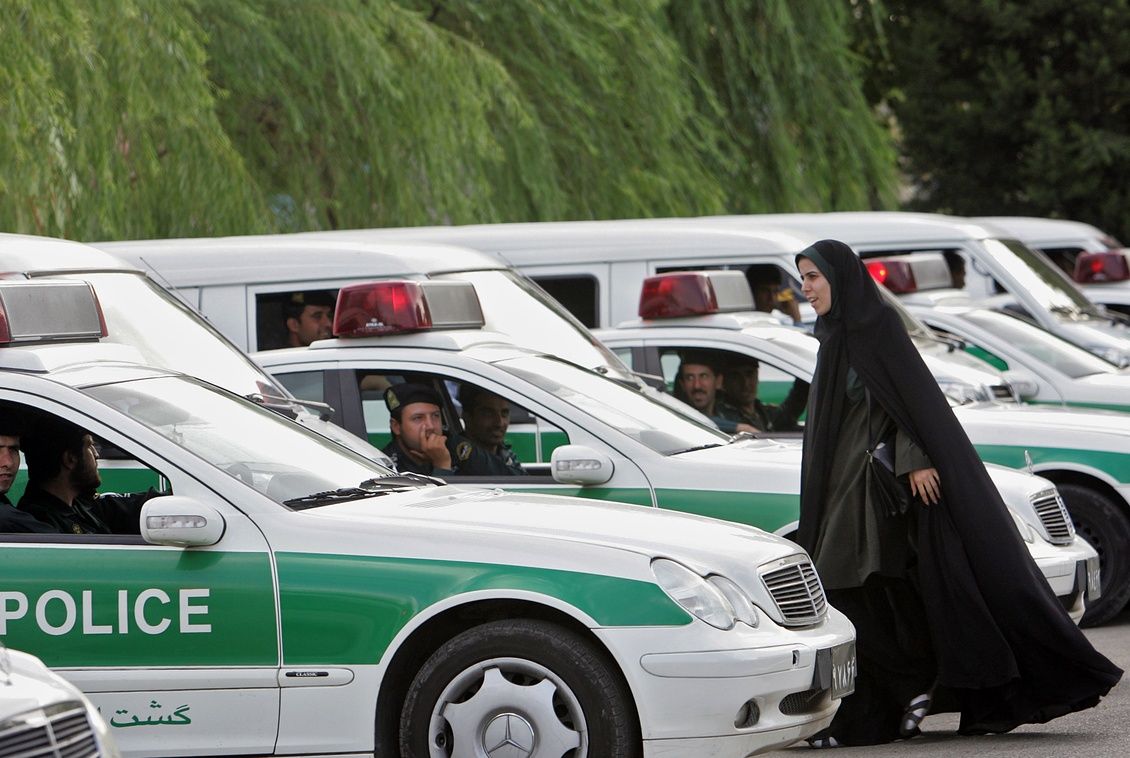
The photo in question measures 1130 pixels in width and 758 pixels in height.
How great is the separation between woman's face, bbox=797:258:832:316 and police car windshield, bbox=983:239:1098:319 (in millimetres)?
7514

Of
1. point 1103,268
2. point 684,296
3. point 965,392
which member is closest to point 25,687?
point 684,296

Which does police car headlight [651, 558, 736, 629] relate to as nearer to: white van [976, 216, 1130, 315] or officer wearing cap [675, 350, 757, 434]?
officer wearing cap [675, 350, 757, 434]

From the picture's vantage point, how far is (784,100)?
886 inches

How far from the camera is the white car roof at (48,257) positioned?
811cm

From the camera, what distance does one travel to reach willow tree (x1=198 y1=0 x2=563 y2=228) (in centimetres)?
1512

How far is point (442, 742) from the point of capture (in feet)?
18.3

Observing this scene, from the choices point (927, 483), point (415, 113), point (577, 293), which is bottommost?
point (927, 483)

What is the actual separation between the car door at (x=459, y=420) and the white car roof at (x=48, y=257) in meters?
0.85

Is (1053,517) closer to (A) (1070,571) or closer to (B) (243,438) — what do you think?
(A) (1070,571)

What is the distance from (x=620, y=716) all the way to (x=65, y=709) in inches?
67.2

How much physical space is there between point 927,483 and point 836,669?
1.18 metres

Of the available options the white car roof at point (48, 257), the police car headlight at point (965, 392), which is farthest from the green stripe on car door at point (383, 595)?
the police car headlight at point (965, 392)

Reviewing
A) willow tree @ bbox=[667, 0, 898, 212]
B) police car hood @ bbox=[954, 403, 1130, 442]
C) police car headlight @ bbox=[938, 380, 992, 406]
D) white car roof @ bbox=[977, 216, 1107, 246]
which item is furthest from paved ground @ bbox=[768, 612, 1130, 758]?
willow tree @ bbox=[667, 0, 898, 212]

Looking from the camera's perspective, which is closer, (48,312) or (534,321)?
(48,312)
